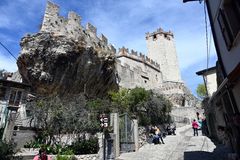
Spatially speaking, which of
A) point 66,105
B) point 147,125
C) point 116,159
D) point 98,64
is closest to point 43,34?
point 98,64

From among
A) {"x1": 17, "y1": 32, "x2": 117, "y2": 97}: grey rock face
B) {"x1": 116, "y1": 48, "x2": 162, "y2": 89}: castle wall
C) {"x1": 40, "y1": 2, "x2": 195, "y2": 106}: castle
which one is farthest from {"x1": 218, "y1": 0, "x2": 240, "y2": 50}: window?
{"x1": 116, "y1": 48, "x2": 162, "y2": 89}: castle wall

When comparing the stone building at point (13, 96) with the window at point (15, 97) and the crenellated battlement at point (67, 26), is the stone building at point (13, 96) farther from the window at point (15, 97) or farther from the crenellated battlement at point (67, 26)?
the crenellated battlement at point (67, 26)

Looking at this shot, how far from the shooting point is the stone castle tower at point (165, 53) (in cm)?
5531

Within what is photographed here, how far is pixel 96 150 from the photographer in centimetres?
1254

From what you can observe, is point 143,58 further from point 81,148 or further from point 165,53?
point 81,148

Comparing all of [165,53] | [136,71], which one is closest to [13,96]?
[136,71]

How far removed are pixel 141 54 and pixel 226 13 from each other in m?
42.6

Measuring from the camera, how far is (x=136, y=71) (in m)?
42.9

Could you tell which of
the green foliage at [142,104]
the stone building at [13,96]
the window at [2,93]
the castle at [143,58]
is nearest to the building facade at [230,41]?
the green foliage at [142,104]

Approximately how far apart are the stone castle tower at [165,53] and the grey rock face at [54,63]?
3579 cm

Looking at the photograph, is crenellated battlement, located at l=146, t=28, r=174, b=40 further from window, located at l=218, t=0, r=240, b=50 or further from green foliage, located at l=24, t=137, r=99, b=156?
window, located at l=218, t=0, r=240, b=50

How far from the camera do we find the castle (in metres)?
22.2

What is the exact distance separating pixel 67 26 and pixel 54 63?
4.68 m

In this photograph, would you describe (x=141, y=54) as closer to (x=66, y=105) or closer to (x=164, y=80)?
(x=164, y=80)
